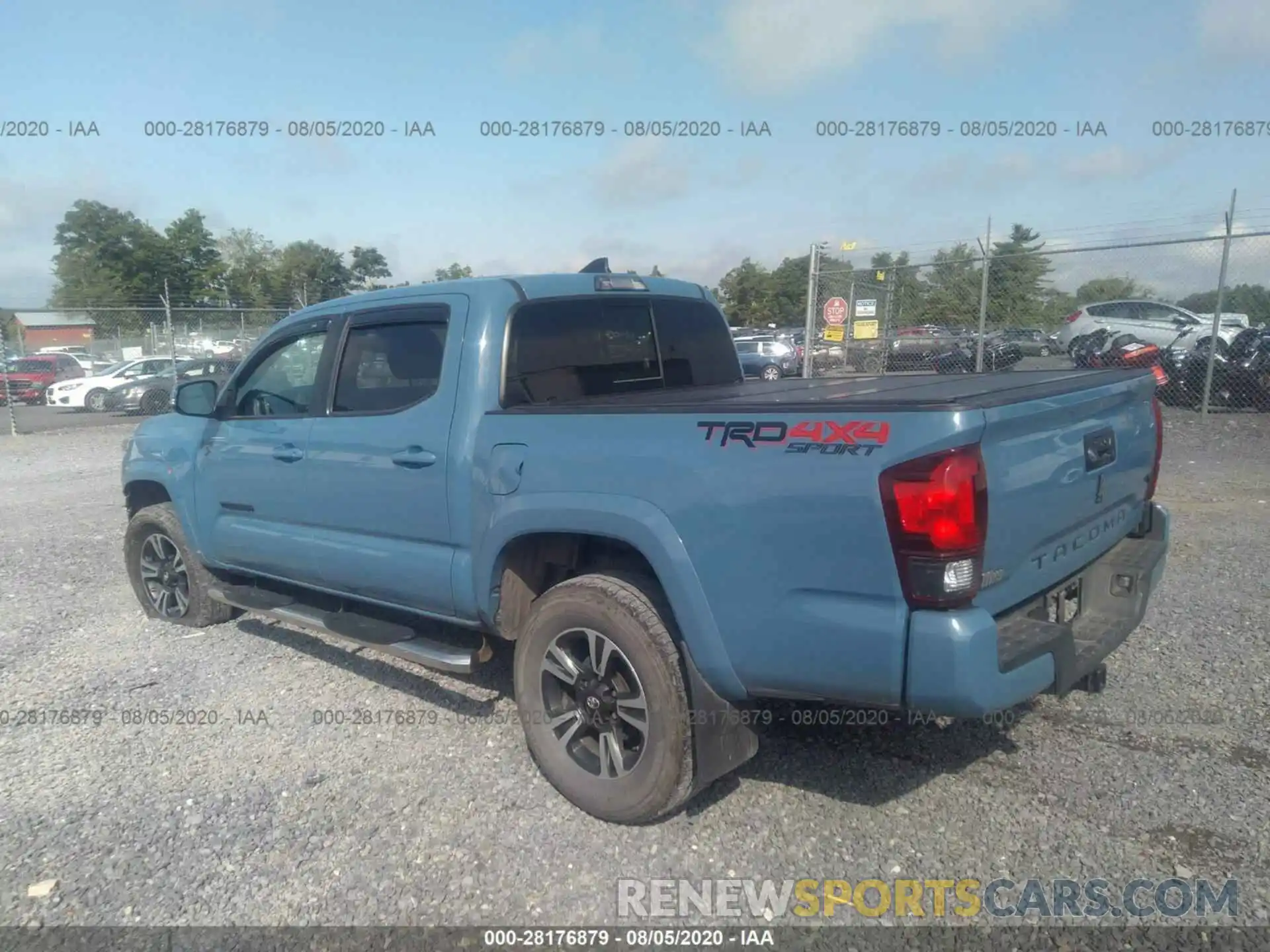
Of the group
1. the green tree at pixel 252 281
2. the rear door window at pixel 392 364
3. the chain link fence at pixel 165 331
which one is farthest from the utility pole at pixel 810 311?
the green tree at pixel 252 281

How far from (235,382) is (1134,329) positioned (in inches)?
555

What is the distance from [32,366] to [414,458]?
2691 centimetres

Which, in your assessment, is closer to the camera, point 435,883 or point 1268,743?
point 435,883

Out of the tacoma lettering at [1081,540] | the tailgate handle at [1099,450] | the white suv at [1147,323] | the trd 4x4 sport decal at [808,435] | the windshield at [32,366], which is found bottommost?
the windshield at [32,366]

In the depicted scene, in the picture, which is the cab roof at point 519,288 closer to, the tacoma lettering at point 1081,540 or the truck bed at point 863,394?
the truck bed at point 863,394

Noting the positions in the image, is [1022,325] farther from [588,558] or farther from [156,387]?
[156,387]

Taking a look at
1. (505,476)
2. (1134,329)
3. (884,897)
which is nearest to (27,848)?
(505,476)

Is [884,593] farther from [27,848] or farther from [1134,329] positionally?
[1134,329]

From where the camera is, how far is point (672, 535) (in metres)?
2.96

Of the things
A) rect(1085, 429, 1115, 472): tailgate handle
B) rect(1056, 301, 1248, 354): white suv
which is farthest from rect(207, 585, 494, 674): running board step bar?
rect(1056, 301, 1248, 354): white suv

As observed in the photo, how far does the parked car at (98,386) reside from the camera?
2186 cm

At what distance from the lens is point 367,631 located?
4090mm

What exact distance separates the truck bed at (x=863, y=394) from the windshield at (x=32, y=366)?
26661 millimetres

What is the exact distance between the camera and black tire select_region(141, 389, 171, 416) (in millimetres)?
20516
